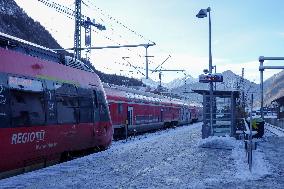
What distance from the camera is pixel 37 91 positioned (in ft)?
38.7

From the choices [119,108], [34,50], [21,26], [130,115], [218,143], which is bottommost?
[218,143]

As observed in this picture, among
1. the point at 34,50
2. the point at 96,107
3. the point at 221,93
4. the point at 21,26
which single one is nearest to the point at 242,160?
the point at 96,107

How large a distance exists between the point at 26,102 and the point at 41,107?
812 mm

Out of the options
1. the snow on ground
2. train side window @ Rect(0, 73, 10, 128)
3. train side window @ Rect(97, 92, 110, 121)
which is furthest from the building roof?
train side window @ Rect(0, 73, 10, 128)

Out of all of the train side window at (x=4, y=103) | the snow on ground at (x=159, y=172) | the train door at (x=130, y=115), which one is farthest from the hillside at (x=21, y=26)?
the train side window at (x=4, y=103)

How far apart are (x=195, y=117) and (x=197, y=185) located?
5374 centimetres

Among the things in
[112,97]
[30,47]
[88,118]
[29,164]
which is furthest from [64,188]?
[112,97]

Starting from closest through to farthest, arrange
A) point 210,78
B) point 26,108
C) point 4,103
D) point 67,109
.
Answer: point 4,103 → point 26,108 → point 67,109 → point 210,78

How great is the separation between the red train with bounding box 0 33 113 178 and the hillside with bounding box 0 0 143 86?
4459 centimetres

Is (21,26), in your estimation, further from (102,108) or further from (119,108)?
(102,108)

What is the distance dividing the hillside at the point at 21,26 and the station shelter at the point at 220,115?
34.7m

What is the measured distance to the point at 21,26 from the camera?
219 ft

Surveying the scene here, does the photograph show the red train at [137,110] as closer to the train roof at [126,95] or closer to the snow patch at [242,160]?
the train roof at [126,95]

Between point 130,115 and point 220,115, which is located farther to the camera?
point 130,115
